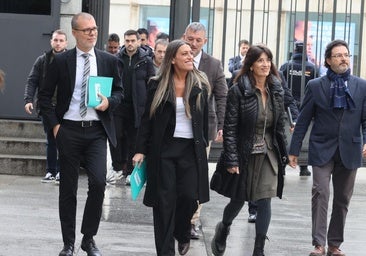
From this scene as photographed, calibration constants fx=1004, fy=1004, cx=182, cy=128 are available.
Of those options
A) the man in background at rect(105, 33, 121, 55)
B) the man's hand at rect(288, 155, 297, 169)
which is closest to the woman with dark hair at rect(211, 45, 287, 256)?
the man's hand at rect(288, 155, 297, 169)

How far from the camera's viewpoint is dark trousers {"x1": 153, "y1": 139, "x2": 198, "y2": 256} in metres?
7.72

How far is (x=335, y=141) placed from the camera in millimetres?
8570

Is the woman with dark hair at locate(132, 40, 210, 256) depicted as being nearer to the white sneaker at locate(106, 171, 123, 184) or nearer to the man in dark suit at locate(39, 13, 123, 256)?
the man in dark suit at locate(39, 13, 123, 256)

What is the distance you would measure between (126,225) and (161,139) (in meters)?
2.16

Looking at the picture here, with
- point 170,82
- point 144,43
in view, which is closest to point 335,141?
point 170,82

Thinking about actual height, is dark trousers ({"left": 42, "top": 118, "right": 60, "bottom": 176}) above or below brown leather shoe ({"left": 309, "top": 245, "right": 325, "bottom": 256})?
above

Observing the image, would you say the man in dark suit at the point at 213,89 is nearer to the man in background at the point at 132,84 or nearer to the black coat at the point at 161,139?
Result: the black coat at the point at 161,139

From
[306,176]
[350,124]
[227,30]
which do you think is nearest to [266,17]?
[227,30]

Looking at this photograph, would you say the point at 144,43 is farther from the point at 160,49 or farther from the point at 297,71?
the point at 160,49

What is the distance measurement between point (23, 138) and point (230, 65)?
118 inches

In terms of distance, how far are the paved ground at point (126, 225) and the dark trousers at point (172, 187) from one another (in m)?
0.64

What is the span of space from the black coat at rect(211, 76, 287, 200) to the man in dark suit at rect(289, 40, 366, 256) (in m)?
0.49

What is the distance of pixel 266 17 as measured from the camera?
531 inches

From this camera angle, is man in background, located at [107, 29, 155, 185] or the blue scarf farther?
man in background, located at [107, 29, 155, 185]
